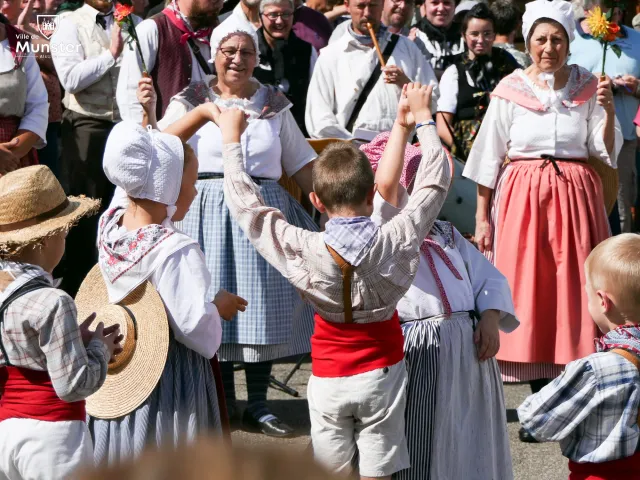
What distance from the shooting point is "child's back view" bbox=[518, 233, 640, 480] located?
2.71 meters

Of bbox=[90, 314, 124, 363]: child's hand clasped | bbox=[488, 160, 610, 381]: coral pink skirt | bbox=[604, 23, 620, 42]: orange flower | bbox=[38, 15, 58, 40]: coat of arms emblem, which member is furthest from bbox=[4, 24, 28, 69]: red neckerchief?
bbox=[604, 23, 620, 42]: orange flower

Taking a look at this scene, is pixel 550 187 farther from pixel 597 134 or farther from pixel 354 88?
pixel 354 88

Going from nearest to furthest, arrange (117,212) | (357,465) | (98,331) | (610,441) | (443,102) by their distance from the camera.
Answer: (610,441)
(98,331)
(357,465)
(117,212)
(443,102)

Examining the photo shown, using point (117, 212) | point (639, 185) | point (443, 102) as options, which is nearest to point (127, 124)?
point (117, 212)

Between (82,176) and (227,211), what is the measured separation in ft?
6.71

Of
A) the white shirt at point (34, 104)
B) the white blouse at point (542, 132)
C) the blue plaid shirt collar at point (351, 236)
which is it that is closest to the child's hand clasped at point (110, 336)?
the blue plaid shirt collar at point (351, 236)

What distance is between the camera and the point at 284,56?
21.1ft

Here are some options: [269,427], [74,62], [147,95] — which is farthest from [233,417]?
[74,62]

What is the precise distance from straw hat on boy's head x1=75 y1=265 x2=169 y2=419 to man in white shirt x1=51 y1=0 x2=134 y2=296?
3.32 metres

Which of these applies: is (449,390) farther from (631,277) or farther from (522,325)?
(522,325)

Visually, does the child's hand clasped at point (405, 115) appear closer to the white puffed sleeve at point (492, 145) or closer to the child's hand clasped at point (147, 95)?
the child's hand clasped at point (147, 95)

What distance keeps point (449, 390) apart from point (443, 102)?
3.57m

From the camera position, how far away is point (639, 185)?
28.2 ft

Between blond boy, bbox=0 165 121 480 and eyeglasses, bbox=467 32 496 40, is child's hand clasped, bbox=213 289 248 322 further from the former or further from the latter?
eyeglasses, bbox=467 32 496 40
